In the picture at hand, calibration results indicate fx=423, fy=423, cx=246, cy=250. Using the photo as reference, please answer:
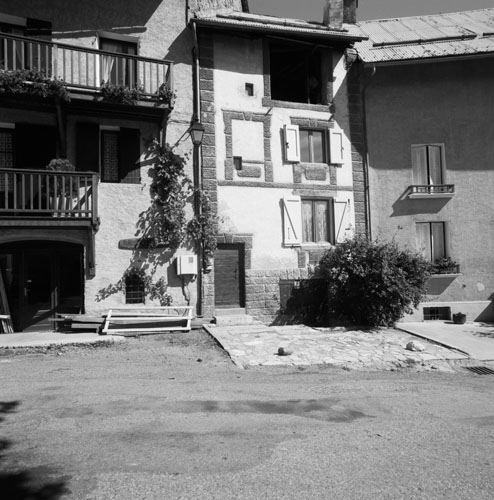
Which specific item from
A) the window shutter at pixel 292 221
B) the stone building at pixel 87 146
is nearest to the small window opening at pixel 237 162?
the stone building at pixel 87 146

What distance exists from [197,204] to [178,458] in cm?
885

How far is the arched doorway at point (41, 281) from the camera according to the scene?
10766mm

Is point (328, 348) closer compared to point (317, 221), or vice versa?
point (328, 348)

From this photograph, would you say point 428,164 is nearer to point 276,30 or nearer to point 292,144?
point 292,144

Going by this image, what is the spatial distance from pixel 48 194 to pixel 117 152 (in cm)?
253

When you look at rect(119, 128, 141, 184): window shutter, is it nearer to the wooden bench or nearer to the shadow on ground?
the wooden bench

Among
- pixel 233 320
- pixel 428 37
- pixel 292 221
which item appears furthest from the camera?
pixel 428 37

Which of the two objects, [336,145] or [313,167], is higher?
[336,145]

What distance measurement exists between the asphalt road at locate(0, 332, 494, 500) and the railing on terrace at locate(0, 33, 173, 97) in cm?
725

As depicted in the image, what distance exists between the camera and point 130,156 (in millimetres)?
11672

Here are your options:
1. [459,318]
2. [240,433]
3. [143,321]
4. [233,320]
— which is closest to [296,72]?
[233,320]

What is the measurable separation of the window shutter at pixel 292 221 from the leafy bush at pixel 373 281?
1.27 m

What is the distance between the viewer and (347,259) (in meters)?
11.5

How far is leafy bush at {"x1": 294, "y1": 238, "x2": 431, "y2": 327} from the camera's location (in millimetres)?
10977
